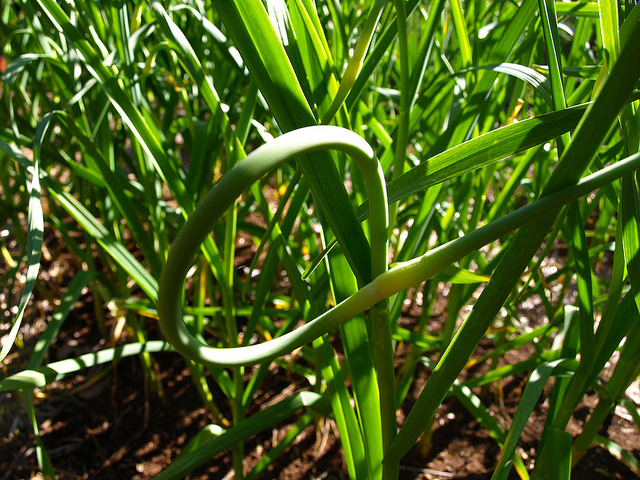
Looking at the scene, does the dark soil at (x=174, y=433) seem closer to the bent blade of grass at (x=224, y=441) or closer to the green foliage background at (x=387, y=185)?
the green foliage background at (x=387, y=185)

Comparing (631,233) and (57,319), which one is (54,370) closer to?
(57,319)

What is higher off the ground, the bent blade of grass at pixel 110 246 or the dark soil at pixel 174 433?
the bent blade of grass at pixel 110 246

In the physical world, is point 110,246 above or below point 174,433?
above

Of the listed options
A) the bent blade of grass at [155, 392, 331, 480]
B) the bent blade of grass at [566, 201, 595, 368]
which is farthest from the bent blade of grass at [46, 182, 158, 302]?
the bent blade of grass at [566, 201, 595, 368]

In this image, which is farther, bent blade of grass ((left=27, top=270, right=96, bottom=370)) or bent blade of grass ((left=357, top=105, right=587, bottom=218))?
bent blade of grass ((left=27, top=270, right=96, bottom=370))

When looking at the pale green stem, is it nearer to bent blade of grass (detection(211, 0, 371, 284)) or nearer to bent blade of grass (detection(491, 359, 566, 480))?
bent blade of grass (detection(211, 0, 371, 284))

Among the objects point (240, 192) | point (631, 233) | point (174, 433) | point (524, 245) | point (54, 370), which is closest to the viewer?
point (240, 192)

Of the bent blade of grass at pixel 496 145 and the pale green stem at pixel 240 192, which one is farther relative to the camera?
the bent blade of grass at pixel 496 145

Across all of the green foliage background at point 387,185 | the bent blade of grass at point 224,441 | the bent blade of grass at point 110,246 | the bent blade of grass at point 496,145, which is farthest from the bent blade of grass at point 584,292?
the bent blade of grass at point 110,246

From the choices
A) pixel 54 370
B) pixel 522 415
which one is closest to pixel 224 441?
pixel 54 370

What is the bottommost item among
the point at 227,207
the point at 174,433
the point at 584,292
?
the point at 174,433
